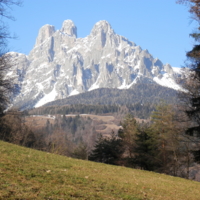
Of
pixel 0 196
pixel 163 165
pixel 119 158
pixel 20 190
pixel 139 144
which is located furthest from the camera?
pixel 119 158

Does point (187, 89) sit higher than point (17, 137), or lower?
higher

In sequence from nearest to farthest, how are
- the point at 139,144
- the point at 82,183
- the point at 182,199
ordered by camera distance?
the point at 82,183 < the point at 182,199 < the point at 139,144

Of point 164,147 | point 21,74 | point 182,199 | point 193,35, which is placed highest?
point 193,35

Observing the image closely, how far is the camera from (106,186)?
447 inches

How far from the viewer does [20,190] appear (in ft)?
27.3

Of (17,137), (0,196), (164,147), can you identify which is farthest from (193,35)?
(17,137)

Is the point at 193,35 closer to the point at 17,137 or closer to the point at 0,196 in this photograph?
the point at 0,196

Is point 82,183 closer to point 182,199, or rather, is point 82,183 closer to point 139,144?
point 182,199

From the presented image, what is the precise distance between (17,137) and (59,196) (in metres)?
39.4

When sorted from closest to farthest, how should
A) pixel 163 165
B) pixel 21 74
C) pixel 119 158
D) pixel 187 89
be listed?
pixel 21 74 < pixel 187 89 < pixel 163 165 < pixel 119 158

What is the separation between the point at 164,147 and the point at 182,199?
27.9 m

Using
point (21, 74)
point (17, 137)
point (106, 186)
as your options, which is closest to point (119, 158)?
point (17, 137)

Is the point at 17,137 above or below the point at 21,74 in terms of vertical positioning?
below

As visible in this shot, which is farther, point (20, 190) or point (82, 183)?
point (82, 183)
